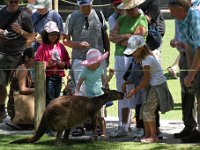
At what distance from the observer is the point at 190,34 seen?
807 cm

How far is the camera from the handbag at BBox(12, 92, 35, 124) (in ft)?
32.0

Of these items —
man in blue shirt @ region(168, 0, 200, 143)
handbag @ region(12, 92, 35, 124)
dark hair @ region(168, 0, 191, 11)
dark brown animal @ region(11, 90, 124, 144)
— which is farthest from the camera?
handbag @ region(12, 92, 35, 124)

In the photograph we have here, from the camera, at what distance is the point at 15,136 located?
9148 millimetres

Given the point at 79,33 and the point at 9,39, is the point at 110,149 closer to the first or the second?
the point at 79,33

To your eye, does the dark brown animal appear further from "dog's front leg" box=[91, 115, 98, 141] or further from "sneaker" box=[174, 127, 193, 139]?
"sneaker" box=[174, 127, 193, 139]

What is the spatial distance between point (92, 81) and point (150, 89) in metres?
0.75

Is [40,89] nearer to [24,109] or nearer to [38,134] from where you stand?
[38,134]

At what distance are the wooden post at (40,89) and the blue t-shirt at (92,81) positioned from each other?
1.62 feet

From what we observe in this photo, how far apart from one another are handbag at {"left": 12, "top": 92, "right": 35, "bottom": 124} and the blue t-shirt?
120 centimetres

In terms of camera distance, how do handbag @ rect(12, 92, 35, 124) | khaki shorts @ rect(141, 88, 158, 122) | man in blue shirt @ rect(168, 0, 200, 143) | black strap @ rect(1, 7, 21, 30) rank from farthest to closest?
1. black strap @ rect(1, 7, 21, 30)
2. handbag @ rect(12, 92, 35, 124)
3. khaki shorts @ rect(141, 88, 158, 122)
4. man in blue shirt @ rect(168, 0, 200, 143)

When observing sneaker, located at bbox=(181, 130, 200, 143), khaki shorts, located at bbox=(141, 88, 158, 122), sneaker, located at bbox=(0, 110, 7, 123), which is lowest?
sneaker, located at bbox=(181, 130, 200, 143)

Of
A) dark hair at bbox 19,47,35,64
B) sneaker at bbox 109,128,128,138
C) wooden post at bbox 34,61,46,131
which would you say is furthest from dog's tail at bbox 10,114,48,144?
dark hair at bbox 19,47,35,64

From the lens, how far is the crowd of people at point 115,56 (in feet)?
27.8

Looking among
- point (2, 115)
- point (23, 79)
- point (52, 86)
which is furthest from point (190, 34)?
point (2, 115)
